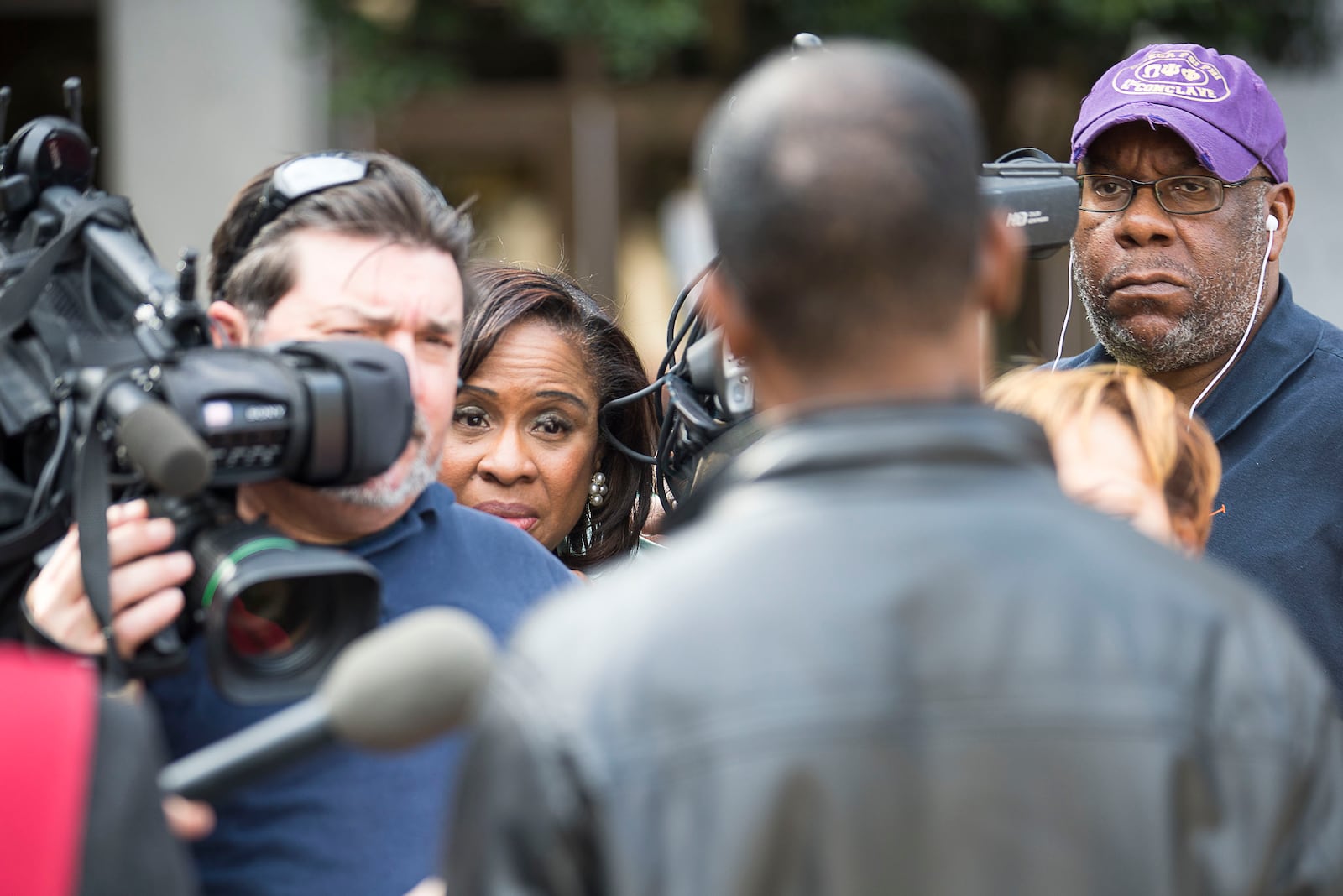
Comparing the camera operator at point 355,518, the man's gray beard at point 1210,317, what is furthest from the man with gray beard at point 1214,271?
the camera operator at point 355,518

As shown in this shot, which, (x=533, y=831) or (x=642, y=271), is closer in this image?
(x=533, y=831)

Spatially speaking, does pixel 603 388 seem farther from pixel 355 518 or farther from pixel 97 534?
pixel 97 534

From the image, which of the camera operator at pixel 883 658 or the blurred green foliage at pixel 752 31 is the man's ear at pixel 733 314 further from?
the blurred green foliage at pixel 752 31

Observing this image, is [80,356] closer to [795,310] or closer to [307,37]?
[795,310]

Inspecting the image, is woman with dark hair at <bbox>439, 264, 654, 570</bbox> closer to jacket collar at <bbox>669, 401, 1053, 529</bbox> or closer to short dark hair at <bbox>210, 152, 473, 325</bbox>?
short dark hair at <bbox>210, 152, 473, 325</bbox>

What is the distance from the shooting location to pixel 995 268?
1.26m

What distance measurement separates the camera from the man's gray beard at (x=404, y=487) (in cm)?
204

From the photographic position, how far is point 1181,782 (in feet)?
3.76

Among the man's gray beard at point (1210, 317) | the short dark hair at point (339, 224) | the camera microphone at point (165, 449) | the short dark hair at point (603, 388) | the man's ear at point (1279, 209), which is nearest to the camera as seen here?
the camera microphone at point (165, 449)

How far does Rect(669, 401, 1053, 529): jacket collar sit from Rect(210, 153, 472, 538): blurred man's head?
94 cm

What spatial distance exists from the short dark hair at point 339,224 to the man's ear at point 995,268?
3.57 feet

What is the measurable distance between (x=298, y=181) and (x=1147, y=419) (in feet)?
3.87

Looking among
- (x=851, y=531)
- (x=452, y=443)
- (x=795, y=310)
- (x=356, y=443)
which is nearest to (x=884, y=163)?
(x=795, y=310)

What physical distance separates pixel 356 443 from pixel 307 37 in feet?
21.6
